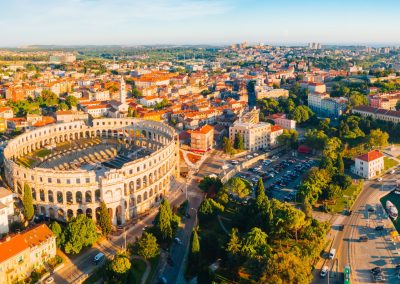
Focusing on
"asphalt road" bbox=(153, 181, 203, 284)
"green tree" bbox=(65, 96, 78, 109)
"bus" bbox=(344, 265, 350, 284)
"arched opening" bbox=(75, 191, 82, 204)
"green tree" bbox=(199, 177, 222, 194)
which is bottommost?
"asphalt road" bbox=(153, 181, 203, 284)

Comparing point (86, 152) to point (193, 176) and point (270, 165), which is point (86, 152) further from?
point (270, 165)

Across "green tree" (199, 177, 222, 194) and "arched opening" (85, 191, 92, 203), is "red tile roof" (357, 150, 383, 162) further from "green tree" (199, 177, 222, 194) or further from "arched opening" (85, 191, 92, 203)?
"arched opening" (85, 191, 92, 203)

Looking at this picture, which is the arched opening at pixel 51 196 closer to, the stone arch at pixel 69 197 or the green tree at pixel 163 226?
the stone arch at pixel 69 197

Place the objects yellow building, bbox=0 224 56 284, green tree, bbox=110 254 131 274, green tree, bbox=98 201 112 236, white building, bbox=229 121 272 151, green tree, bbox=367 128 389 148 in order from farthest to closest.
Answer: white building, bbox=229 121 272 151, green tree, bbox=367 128 389 148, green tree, bbox=98 201 112 236, yellow building, bbox=0 224 56 284, green tree, bbox=110 254 131 274

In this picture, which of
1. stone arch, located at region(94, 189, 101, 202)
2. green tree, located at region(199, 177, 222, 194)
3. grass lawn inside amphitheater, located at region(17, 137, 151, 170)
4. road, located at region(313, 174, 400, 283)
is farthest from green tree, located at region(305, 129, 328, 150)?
stone arch, located at region(94, 189, 101, 202)

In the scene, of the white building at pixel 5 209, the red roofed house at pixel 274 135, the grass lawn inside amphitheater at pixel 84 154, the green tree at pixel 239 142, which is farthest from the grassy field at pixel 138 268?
the red roofed house at pixel 274 135

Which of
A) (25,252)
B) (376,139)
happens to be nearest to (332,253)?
(25,252)

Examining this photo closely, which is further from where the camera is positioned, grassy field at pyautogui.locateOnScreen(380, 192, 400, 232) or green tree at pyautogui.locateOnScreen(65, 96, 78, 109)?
green tree at pyautogui.locateOnScreen(65, 96, 78, 109)
